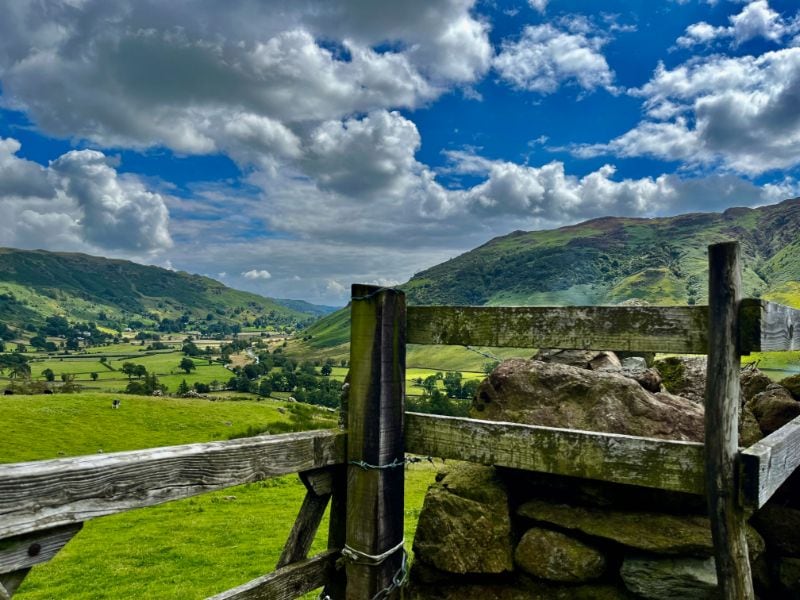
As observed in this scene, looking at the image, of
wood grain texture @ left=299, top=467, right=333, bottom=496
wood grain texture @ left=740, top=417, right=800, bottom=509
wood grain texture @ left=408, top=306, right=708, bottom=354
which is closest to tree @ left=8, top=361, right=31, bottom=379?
wood grain texture @ left=299, top=467, right=333, bottom=496

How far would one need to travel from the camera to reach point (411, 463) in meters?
49.4

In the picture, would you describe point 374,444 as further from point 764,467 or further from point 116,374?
point 116,374

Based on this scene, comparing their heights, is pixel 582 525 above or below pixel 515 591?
above

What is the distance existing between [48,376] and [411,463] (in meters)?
143

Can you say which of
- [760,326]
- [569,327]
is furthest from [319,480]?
[760,326]

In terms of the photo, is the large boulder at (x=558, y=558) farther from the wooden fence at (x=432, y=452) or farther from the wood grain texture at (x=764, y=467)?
the wood grain texture at (x=764, y=467)

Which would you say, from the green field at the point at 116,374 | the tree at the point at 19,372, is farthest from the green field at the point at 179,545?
the tree at the point at 19,372

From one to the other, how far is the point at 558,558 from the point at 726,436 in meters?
1.99

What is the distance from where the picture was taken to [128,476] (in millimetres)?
3320

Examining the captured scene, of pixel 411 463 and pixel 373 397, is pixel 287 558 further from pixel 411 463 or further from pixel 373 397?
pixel 411 463

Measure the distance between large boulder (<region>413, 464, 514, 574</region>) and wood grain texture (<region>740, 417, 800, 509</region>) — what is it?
7.32 feet

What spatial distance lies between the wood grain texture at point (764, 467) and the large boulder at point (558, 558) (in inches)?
62.5

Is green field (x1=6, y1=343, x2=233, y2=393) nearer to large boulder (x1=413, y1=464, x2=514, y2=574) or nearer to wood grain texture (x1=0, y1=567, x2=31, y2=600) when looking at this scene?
large boulder (x1=413, y1=464, x2=514, y2=574)

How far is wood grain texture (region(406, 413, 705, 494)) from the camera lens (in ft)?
14.2
